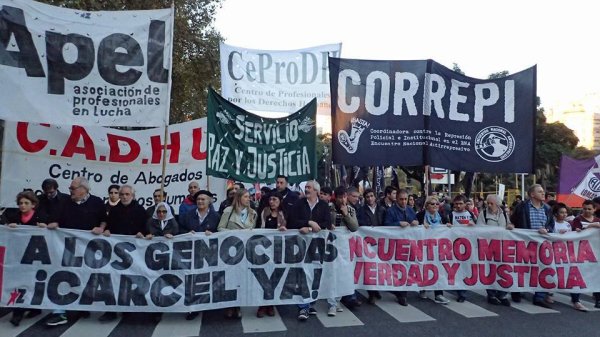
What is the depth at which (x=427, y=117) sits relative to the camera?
800 cm

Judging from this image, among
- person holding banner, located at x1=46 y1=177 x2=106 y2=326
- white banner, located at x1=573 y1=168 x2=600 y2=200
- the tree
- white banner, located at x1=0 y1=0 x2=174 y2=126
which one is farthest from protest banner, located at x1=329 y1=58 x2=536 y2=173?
the tree

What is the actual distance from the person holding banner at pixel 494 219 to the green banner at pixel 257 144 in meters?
2.71

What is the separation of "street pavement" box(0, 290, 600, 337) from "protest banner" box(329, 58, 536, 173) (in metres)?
2.30

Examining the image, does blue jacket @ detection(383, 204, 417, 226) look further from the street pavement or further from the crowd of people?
the street pavement

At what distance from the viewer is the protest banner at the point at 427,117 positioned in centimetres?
792

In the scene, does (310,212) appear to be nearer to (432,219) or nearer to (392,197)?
(432,219)

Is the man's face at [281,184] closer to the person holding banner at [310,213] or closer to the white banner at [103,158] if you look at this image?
the person holding banner at [310,213]

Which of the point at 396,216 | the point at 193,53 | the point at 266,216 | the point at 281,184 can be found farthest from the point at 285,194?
the point at 193,53

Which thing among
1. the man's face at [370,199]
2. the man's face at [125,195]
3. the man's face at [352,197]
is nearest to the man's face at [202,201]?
the man's face at [125,195]

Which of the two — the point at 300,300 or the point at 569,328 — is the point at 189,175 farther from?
the point at 569,328

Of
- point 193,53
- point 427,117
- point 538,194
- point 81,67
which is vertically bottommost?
point 538,194

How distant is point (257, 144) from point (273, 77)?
3.78 meters

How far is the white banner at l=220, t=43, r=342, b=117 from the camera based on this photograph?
10.8m

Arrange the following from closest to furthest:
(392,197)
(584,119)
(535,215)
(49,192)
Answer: (49,192), (535,215), (392,197), (584,119)
